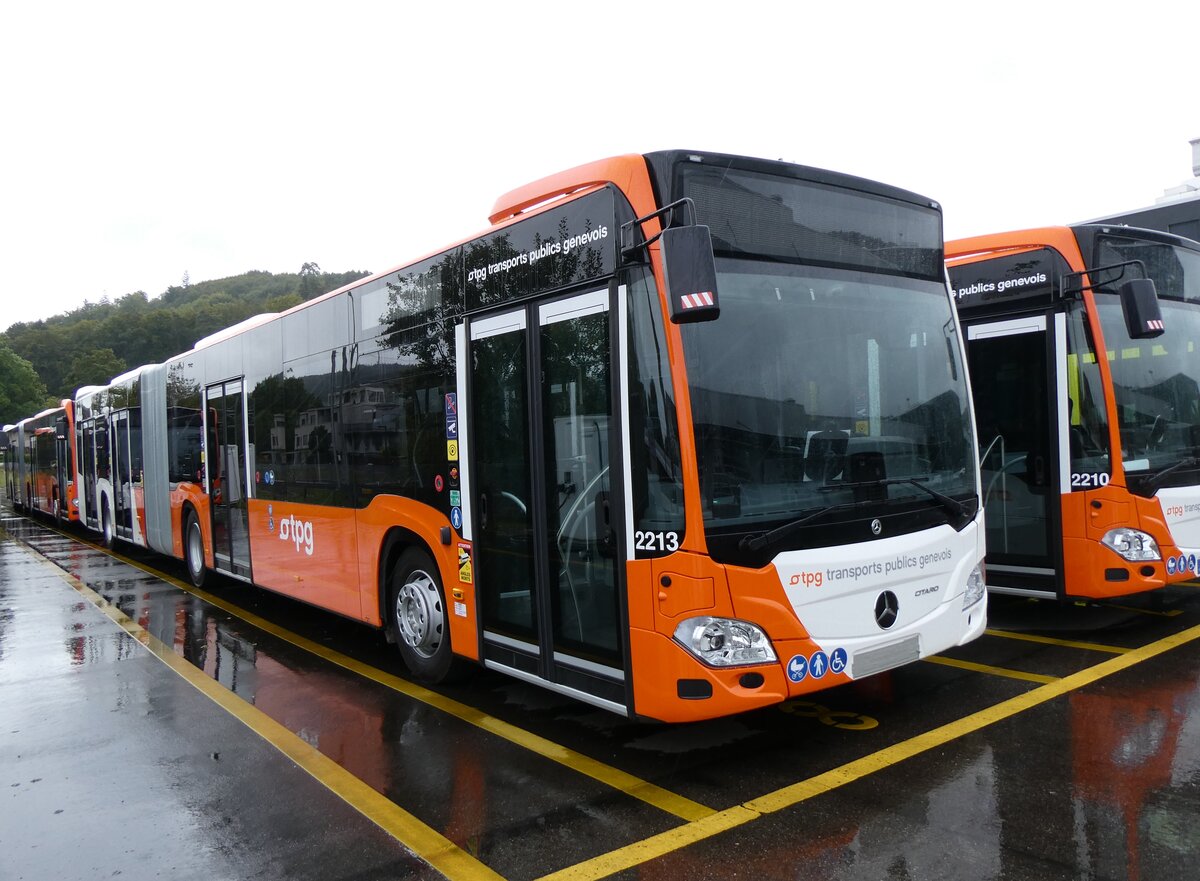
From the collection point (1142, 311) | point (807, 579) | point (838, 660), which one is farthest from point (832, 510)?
point (1142, 311)

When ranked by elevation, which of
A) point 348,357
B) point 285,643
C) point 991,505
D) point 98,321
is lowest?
point 285,643

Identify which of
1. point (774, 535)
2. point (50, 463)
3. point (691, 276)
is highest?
point (691, 276)

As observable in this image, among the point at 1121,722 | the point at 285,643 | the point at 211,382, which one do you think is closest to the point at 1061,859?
the point at 1121,722

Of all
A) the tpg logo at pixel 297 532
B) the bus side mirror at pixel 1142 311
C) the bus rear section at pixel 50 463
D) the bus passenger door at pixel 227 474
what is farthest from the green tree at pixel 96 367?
the bus side mirror at pixel 1142 311

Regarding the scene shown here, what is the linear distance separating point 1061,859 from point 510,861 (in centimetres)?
221

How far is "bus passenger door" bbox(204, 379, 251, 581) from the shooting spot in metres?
9.25

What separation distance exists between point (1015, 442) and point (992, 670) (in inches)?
84.4

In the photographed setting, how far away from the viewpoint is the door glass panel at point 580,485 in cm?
445

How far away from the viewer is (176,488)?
1162cm

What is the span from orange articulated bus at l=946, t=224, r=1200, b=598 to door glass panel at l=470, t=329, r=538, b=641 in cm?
445

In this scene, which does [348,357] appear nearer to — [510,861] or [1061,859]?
[510,861]

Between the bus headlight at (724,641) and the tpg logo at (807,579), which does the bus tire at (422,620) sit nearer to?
the bus headlight at (724,641)

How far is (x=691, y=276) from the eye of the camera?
367 centimetres

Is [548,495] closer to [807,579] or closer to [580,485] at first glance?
[580,485]
